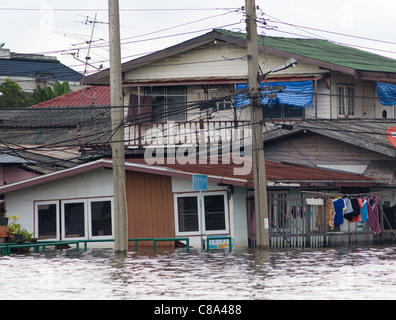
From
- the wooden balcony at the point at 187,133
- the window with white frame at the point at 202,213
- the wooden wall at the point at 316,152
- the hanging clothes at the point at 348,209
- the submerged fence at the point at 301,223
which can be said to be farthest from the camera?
the wooden balcony at the point at 187,133

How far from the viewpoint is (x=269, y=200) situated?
30.8 meters

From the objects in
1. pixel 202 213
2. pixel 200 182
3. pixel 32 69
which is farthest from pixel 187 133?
pixel 32 69

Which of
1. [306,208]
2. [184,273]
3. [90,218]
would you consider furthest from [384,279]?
[90,218]

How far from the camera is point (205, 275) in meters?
21.8

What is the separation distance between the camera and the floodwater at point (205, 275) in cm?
1778

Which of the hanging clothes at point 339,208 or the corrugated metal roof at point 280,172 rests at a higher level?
the corrugated metal roof at point 280,172

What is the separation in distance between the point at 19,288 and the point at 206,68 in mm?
21810

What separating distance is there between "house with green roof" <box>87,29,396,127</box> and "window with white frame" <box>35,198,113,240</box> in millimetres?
5317

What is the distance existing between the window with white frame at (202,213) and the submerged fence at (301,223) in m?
2.00

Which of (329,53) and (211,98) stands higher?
(329,53)

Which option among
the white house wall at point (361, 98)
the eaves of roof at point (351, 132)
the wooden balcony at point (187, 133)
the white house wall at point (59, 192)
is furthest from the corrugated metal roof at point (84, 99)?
the eaves of roof at point (351, 132)

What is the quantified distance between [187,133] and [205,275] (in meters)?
16.2

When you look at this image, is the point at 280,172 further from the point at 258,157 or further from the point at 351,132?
the point at 258,157

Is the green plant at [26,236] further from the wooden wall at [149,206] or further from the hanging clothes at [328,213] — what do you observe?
the hanging clothes at [328,213]
